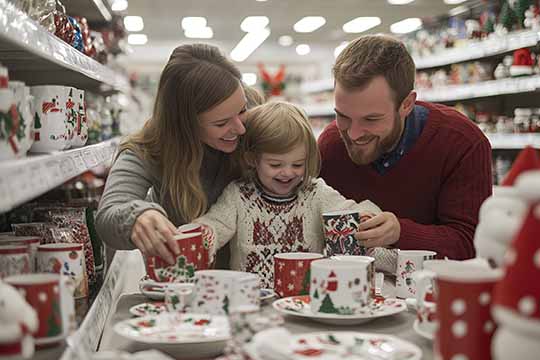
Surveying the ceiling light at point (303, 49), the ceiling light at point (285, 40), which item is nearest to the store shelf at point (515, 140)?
the ceiling light at point (285, 40)

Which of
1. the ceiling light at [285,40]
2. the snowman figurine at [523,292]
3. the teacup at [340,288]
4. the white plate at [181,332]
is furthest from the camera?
the ceiling light at [285,40]

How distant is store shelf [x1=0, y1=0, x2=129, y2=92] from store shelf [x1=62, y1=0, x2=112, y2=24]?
1.10 ft

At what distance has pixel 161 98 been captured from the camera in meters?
2.06

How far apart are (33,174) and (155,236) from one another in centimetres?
40

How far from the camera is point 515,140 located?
180 inches

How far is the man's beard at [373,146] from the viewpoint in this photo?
2.28 metres

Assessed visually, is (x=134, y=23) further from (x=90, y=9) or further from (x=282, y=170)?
(x=282, y=170)

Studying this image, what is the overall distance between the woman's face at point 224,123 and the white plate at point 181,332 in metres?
0.74

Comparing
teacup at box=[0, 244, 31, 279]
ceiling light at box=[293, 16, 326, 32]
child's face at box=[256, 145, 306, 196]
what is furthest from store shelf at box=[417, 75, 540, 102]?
ceiling light at box=[293, 16, 326, 32]

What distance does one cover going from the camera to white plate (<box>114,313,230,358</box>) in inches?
49.8

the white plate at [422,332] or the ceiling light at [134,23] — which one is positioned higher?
the ceiling light at [134,23]

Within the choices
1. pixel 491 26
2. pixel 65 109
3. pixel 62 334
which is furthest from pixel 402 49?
pixel 491 26

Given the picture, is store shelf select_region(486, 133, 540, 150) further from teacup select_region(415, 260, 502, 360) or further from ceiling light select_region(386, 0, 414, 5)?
ceiling light select_region(386, 0, 414, 5)

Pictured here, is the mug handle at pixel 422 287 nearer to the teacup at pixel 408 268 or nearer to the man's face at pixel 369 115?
the teacup at pixel 408 268
